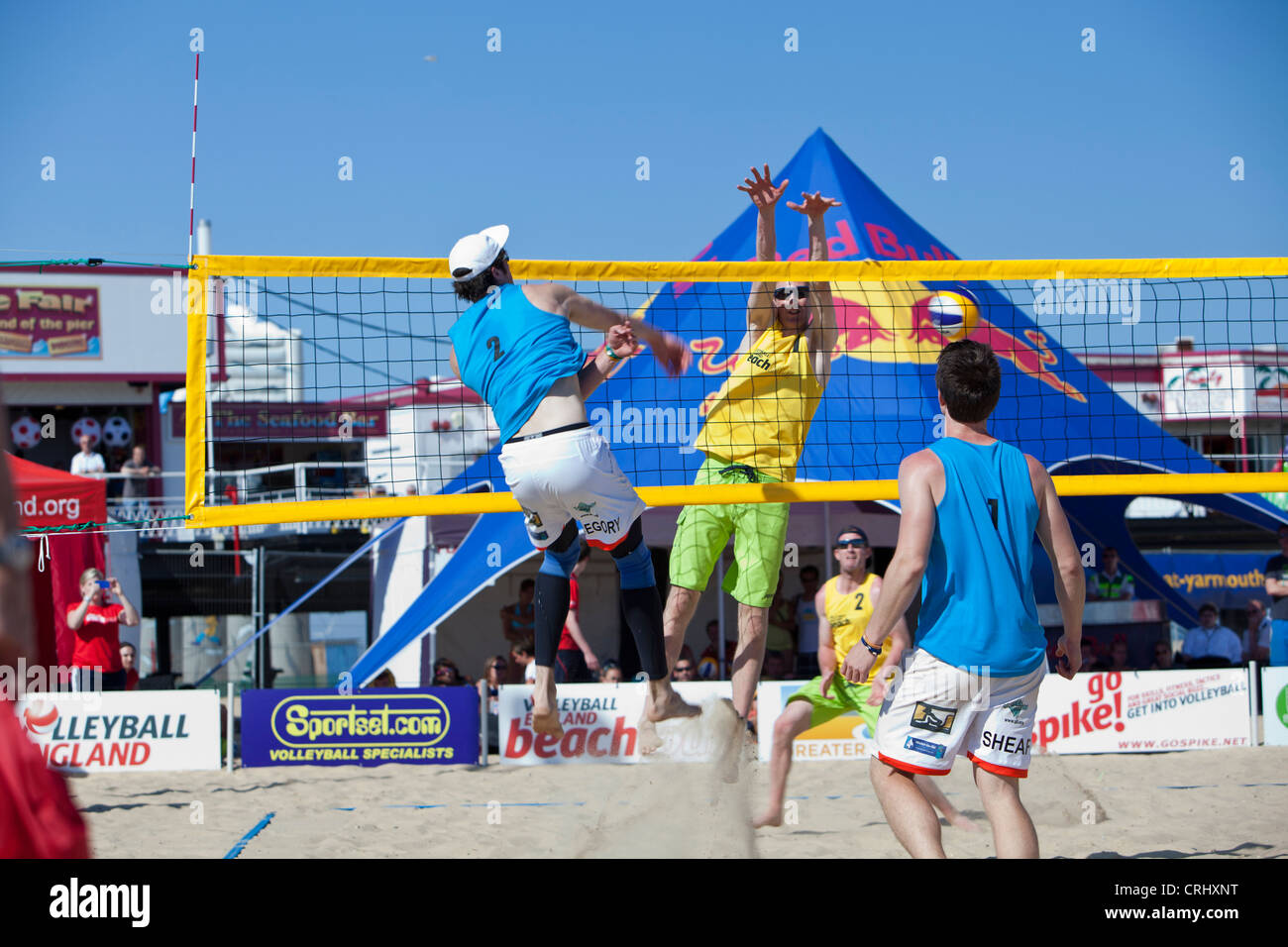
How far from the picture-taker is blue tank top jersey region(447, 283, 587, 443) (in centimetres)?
373

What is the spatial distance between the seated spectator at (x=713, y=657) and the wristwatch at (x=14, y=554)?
8288mm

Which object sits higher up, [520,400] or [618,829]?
[520,400]

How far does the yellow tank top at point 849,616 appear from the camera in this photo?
541 cm

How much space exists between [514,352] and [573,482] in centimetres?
50

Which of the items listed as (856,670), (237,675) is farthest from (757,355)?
(237,675)

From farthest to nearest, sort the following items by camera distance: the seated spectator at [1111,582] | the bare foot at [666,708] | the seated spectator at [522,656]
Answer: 1. the seated spectator at [1111,582]
2. the seated spectator at [522,656]
3. the bare foot at [666,708]

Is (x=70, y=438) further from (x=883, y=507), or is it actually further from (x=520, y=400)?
(x=520, y=400)

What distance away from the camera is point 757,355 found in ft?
15.6

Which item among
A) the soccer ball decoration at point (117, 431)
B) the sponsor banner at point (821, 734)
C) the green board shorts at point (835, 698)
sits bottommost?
the sponsor banner at point (821, 734)

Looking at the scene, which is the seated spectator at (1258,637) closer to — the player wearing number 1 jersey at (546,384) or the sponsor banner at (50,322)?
the player wearing number 1 jersey at (546,384)

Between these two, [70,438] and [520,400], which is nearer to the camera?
[520,400]

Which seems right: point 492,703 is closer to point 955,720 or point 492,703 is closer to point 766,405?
point 766,405

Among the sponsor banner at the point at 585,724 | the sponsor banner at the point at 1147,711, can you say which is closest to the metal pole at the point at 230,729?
the sponsor banner at the point at 585,724
